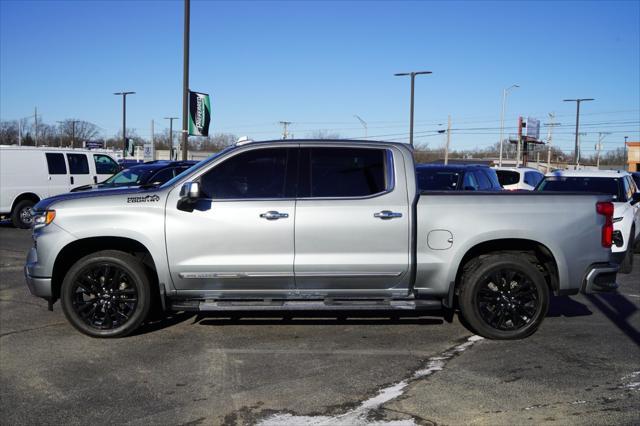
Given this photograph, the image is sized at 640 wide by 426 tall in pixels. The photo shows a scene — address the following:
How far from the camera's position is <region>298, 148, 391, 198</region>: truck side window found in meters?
6.35

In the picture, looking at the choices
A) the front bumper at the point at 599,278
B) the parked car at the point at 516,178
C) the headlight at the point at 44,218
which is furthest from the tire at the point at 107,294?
the parked car at the point at 516,178

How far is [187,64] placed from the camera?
19250 millimetres

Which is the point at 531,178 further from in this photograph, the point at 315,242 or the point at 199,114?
the point at 315,242

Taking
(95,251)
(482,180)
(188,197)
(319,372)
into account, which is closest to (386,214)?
(319,372)

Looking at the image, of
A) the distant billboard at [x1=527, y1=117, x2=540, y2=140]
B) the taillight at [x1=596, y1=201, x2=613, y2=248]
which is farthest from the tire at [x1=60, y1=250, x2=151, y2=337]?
the distant billboard at [x1=527, y1=117, x2=540, y2=140]

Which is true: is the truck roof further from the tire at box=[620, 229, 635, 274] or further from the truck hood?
the truck hood

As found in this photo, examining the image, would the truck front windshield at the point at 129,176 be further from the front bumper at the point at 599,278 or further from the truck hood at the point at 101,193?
the front bumper at the point at 599,278

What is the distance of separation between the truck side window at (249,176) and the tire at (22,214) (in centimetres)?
1230

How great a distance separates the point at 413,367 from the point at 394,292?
3.04 ft

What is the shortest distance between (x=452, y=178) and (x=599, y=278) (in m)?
5.95

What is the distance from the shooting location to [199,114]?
18797 mm

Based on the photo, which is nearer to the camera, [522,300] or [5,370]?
[5,370]

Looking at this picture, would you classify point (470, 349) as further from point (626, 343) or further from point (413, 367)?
point (626, 343)

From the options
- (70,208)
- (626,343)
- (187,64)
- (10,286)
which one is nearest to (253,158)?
(70,208)
